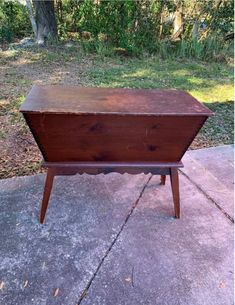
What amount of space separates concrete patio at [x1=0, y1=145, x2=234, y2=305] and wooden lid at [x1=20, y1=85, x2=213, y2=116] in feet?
2.43

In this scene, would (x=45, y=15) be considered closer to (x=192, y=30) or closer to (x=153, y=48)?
(x=153, y=48)

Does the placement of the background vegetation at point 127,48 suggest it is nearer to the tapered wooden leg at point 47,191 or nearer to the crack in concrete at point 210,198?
the crack in concrete at point 210,198

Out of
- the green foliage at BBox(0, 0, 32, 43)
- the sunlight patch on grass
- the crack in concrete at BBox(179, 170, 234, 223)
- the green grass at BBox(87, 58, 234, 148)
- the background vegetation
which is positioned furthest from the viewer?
the green foliage at BBox(0, 0, 32, 43)

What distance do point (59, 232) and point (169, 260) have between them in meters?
0.69

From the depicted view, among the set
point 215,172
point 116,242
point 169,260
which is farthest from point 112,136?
point 215,172

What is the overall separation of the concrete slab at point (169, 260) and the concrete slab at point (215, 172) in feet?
0.41

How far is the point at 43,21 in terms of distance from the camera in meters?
6.26

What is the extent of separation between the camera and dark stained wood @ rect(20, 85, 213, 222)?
1507mm

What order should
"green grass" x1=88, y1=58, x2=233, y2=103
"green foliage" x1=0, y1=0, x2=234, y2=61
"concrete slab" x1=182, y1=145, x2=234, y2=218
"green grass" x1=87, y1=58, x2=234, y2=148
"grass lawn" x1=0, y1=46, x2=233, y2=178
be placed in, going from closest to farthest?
1. "concrete slab" x1=182, y1=145, x2=234, y2=218
2. "grass lawn" x1=0, y1=46, x2=233, y2=178
3. "green grass" x1=87, y1=58, x2=234, y2=148
4. "green grass" x1=88, y1=58, x2=233, y2=103
5. "green foliage" x1=0, y1=0, x2=234, y2=61

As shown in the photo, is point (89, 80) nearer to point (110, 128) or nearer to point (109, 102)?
point (109, 102)

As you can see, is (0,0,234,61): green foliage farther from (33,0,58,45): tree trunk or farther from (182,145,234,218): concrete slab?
(182,145,234,218): concrete slab

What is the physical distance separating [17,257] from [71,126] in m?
0.80

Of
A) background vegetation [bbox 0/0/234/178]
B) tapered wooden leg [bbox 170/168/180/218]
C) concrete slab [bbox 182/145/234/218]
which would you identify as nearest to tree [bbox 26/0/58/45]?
background vegetation [bbox 0/0/234/178]

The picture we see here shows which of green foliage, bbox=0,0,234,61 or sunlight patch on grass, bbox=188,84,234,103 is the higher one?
green foliage, bbox=0,0,234,61
